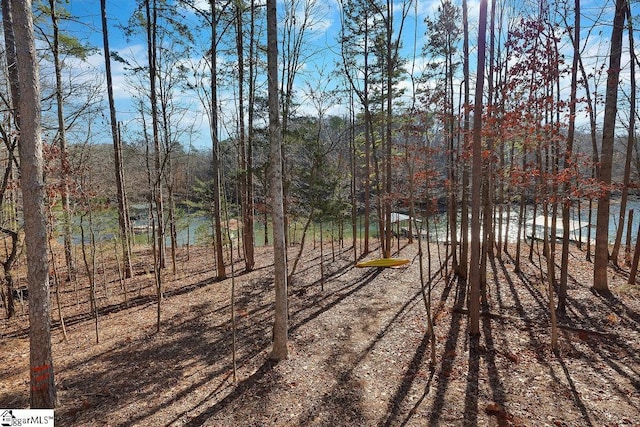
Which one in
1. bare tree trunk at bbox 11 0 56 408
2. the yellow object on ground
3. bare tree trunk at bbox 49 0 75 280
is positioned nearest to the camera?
bare tree trunk at bbox 11 0 56 408

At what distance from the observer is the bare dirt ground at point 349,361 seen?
4285 mm

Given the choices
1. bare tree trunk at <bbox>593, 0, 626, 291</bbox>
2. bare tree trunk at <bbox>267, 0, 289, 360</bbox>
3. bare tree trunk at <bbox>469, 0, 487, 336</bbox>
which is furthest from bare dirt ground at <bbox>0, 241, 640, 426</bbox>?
bare tree trunk at <bbox>469, 0, 487, 336</bbox>

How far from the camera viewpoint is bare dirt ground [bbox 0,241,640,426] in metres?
4.29

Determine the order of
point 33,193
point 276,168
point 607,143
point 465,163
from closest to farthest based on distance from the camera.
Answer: point 33,193, point 276,168, point 607,143, point 465,163

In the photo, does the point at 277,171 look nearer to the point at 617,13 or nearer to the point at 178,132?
the point at 178,132

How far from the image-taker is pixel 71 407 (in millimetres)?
4500

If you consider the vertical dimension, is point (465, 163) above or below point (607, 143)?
below

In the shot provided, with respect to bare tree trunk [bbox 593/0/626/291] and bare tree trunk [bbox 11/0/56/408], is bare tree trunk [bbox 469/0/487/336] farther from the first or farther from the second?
bare tree trunk [bbox 11/0/56/408]

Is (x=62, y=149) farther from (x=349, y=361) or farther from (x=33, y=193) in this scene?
(x=349, y=361)

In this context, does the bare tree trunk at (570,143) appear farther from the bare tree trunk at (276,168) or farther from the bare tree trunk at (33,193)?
the bare tree trunk at (33,193)

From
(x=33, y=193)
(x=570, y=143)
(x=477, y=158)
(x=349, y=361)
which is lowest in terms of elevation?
(x=349, y=361)

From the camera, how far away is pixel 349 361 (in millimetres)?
5633

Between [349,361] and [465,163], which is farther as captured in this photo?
[465,163]

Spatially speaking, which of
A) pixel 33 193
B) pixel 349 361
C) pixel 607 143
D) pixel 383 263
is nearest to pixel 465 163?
pixel 607 143
